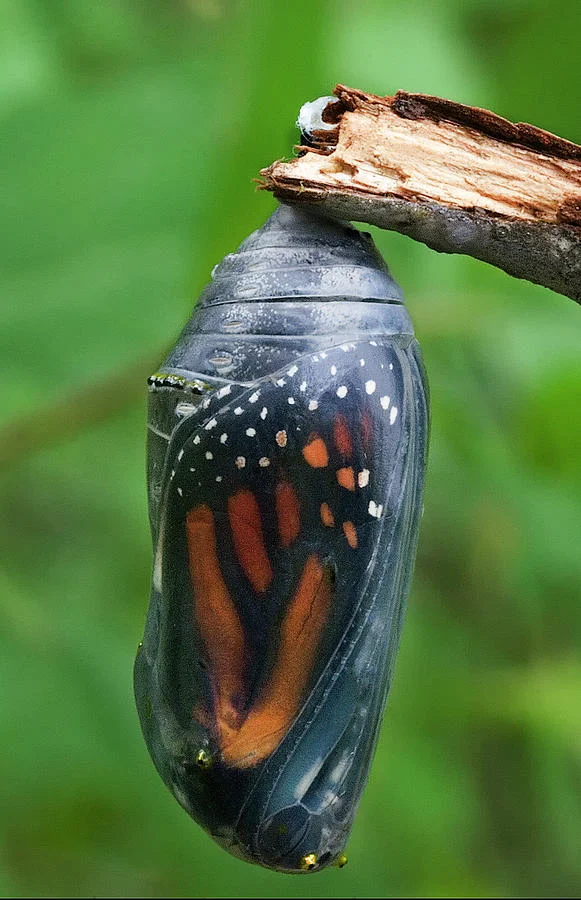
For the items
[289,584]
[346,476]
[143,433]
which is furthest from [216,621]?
[143,433]

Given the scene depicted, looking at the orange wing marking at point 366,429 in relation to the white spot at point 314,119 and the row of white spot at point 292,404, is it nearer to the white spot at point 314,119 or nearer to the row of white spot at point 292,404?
the row of white spot at point 292,404

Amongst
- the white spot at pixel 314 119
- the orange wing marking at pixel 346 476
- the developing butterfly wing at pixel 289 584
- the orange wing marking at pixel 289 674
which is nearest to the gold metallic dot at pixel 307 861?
the developing butterfly wing at pixel 289 584

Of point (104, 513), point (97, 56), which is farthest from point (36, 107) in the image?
point (104, 513)

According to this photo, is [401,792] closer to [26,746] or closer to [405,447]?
[26,746]

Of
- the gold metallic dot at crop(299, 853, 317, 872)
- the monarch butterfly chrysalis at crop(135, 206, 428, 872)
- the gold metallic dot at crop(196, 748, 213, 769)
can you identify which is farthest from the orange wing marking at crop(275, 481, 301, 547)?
the gold metallic dot at crop(299, 853, 317, 872)

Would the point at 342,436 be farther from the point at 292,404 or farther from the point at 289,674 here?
the point at 289,674

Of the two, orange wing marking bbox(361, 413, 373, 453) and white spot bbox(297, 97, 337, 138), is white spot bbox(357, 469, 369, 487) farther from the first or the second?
white spot bbox(297, 97, 337, 138)

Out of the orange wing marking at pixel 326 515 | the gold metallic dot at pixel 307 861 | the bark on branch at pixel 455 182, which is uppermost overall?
the bark on branch at pixel 455 182
